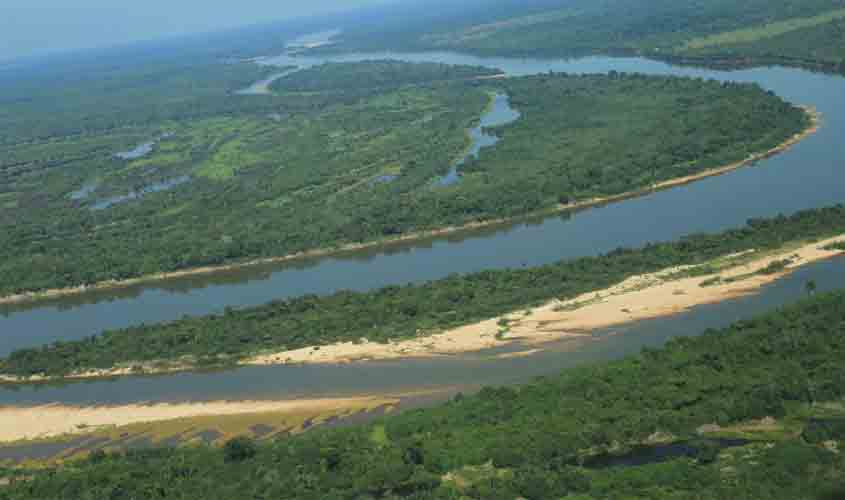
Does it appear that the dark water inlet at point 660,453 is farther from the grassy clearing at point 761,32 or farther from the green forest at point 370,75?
the green forest at point 370,75

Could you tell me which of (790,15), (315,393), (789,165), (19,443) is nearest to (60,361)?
(19,443)

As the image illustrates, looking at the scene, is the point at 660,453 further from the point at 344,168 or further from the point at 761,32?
the point at 761,32

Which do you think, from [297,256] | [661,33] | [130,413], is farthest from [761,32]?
[130,413]

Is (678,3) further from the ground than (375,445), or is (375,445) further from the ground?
(678,3)

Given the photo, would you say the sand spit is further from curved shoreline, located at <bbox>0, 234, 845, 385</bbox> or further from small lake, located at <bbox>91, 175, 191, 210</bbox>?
small lake, located at <bbox>91, 175, 191, 210</bbox>

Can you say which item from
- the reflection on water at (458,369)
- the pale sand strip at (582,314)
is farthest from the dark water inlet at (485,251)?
the reflection on water at (458,369)

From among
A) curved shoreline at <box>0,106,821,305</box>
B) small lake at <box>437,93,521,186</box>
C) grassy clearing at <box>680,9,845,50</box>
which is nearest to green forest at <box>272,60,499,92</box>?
small lake at <box>437,93,521,186</box>

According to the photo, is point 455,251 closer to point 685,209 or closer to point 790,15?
point 685,209

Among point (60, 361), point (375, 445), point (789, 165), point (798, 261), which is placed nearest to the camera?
point (375, 445)
